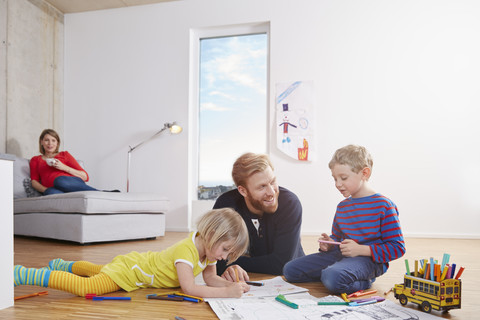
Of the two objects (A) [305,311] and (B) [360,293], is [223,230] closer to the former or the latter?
(A) [305,311]

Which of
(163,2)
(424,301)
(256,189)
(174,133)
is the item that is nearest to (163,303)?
(256,189)

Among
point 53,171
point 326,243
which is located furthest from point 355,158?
point 53,171

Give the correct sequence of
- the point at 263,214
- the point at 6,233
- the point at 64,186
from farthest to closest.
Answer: the point at 64,186
the point at 263,214
the point at 6,233

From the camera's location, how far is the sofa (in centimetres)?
324

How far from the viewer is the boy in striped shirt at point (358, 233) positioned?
1.68 metres

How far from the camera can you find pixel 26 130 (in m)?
4.34

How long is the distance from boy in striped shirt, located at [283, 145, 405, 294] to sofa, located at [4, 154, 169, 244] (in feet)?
6.39

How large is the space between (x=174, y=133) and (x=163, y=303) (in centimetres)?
314

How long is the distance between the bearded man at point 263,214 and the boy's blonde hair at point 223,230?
29cm

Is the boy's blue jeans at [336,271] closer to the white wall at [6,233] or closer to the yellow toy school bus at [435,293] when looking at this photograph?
the yellow toy school bus at [435,293]

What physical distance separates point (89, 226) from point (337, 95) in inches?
103

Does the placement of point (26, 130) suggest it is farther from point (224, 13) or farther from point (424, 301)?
point (424, 301)

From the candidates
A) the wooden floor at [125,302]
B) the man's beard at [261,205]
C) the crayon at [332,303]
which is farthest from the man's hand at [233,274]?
the crayon at [332,303]

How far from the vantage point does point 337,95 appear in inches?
164
